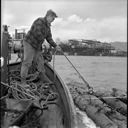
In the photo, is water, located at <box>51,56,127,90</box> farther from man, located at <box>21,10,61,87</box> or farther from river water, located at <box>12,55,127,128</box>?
man, located at <box>21,10,61,87</box>

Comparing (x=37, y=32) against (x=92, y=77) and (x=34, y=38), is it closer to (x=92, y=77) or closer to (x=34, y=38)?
(x=34, y=38)

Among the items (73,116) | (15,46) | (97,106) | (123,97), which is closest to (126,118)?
(97,106)

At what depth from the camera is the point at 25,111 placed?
5.38m

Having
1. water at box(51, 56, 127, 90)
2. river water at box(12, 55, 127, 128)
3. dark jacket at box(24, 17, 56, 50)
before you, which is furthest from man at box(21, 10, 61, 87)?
water at box(51, 56, 127, 90)

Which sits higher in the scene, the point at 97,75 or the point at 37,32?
the point at 37,32

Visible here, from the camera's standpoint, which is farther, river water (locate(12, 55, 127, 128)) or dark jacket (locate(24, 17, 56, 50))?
river water (locate(12, 55, 127, 128))

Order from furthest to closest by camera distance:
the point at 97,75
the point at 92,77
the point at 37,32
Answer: the point at 97,75 < the point at 92,77 < the point at 37,32

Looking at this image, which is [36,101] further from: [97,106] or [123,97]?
[123,97]

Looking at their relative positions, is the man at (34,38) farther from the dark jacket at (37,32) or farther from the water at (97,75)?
the water at (97,75)

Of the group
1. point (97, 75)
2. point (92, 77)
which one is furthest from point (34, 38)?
point (97, 75)

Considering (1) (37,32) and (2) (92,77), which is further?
(2) (92,77)

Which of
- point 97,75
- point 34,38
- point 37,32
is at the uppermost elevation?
point 37,32

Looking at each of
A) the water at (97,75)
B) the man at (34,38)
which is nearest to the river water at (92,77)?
the water at (97,75)

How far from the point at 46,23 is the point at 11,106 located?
8.33 ft
